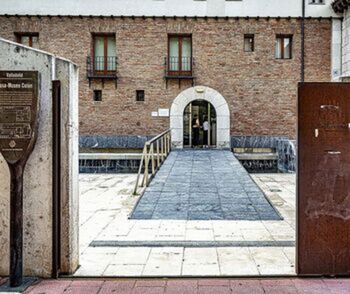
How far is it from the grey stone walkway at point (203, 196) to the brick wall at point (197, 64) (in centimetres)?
554

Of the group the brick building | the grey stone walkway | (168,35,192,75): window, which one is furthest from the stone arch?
the grey stone walkway

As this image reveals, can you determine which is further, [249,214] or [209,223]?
[249,214]

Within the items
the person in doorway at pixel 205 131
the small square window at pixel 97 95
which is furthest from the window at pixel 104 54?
the person in doorway at pixel 205 131

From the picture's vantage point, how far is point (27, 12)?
54.5 feet

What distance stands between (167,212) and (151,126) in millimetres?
10551

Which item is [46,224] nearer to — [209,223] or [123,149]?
[209,223]

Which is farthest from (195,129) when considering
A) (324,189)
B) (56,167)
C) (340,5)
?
(56,167)

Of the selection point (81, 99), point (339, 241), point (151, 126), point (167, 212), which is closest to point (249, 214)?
point (167, 212)

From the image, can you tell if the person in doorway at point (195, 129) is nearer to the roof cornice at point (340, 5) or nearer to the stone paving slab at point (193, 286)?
the roof cornice at point (340, 5)

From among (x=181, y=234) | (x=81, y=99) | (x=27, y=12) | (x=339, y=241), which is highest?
(x=27, y=12)

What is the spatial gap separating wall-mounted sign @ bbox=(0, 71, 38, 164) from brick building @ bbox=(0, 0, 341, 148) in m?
13.3

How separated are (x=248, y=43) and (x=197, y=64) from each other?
2244mm

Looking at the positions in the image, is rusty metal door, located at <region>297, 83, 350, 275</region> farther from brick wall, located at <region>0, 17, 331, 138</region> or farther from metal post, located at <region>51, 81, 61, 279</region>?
brick wall, located at <region>0, 17, 331, 138</region>

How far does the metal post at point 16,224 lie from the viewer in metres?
3.56
